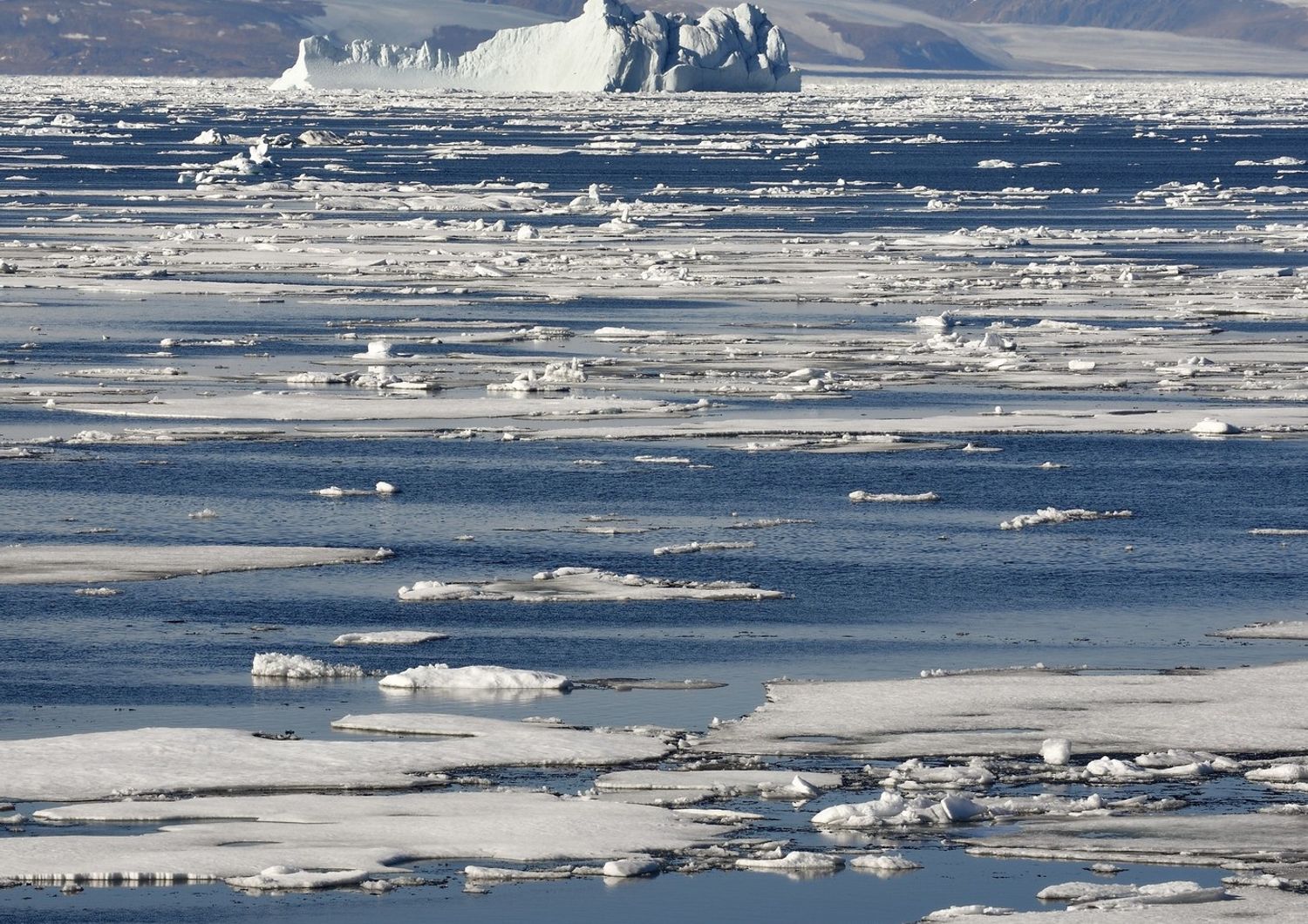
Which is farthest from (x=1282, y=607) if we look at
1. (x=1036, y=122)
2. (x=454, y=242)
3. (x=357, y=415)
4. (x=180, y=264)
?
(x=1036, y=122)

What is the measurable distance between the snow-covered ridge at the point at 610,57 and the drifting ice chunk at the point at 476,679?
89807mm

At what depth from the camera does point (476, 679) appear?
990 centimetres

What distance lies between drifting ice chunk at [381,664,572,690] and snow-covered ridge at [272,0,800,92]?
8981cm

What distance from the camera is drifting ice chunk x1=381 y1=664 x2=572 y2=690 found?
32.4ft

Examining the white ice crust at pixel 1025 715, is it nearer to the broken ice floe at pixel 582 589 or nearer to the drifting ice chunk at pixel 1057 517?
the broken ice floe at pixel 582 589

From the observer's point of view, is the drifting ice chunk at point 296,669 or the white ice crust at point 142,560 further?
the white ice crust at point 142,560

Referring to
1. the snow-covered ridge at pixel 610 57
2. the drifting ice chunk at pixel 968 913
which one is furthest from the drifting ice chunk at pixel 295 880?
the snow-covered ridge at pixel 610 57

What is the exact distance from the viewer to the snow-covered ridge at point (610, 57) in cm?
10344

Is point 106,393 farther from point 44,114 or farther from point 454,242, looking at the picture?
point 44,114

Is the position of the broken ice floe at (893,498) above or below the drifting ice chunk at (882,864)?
below

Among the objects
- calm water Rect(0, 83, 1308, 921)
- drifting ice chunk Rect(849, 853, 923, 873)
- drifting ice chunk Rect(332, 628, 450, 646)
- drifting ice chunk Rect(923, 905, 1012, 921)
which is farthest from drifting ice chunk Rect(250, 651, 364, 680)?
drifting ice chunk Rect(923, 905, 1012, 921)

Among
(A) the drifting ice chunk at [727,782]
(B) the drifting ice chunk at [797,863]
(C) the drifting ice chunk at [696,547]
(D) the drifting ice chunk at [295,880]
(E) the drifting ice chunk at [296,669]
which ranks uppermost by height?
(B) the drifting ice chunk at [797,863]

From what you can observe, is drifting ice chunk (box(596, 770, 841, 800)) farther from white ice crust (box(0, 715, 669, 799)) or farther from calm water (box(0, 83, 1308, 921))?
calm water (box(0, 83, 1308, 921))

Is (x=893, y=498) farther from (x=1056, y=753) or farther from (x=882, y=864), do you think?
(x=882, y=864)
